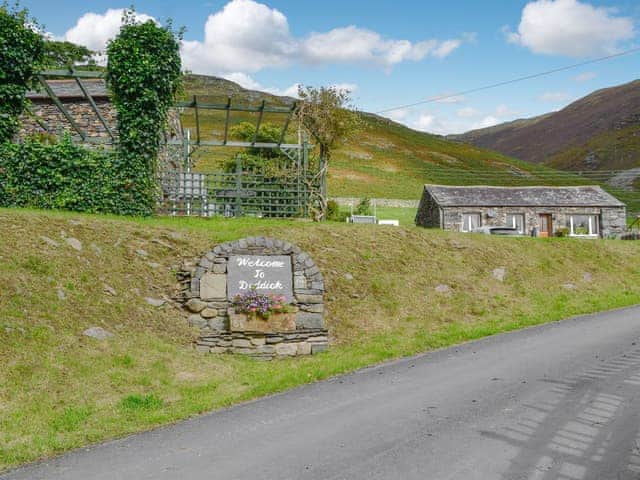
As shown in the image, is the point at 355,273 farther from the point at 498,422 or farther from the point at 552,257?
the point at 552,257

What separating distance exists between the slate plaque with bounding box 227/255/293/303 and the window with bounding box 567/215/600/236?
113ft

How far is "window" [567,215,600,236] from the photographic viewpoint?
135 feet

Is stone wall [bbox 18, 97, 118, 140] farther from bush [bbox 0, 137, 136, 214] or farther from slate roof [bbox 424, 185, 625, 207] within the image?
slate roof [bbox 424, 185, 625, 207]

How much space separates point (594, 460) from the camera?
602 cm

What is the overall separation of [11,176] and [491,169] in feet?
293

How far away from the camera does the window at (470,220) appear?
39.8 meters

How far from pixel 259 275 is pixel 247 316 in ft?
4.17

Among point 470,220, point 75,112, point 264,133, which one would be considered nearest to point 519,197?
point 470,220

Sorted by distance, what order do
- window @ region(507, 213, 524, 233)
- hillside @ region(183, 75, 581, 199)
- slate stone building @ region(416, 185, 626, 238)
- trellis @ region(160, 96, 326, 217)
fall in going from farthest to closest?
hillside @ region(183, 75, 581, 199) < window @ region(507, 213, 524, 233) < slate stone building @ region(416, 185, 626, 238) < trellis @ region(160, 96, 326, 217)

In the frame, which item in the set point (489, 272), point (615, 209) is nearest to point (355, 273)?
point (489, 272)

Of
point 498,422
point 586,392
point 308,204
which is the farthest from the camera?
point 308,204

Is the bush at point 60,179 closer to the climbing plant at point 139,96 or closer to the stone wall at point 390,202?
the climbing plant at point 139,96

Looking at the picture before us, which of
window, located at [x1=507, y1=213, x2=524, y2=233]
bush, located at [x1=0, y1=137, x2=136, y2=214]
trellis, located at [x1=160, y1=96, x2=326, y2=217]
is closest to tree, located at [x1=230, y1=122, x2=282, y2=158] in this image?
window, located at [x1=507, y1=213, x2=524, y2=233]

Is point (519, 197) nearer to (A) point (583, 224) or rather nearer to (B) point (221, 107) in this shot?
(A) point (583, 224)
